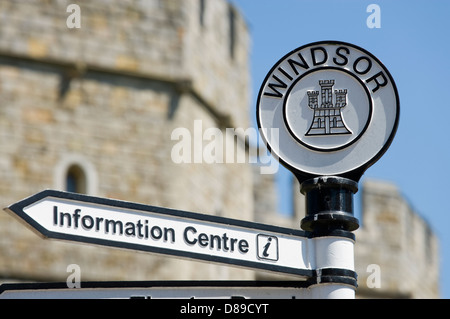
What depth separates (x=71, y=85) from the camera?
49.2 ft

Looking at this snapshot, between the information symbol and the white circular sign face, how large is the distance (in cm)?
Answer: 21

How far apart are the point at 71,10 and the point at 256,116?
11.6 metres

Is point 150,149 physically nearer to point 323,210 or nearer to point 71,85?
point 71,85

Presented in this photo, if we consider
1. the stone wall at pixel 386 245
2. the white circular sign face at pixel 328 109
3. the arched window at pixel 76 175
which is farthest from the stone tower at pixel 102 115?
the white circular sign face at pixel 328 109

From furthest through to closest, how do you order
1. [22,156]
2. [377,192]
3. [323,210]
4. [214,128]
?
[377,192]
[214,128]
[22,156]
[323,210]

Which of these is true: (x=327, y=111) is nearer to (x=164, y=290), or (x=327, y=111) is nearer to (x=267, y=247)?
(x=267, y=247)

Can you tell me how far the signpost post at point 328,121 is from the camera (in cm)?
349

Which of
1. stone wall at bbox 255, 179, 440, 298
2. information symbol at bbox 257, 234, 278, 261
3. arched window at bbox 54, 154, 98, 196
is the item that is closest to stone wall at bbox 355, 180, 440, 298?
stone wall at bbox 255, 179, 440, 298

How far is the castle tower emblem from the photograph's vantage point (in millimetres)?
3510

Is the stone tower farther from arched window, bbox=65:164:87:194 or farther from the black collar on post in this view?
the black collar on post

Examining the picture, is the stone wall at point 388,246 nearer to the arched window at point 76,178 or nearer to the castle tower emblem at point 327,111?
the arched window at point 76,178

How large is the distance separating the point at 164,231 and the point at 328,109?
0.57 m

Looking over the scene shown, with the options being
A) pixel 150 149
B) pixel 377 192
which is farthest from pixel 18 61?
pixel 377 192

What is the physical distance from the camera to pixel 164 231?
11.7 ft
